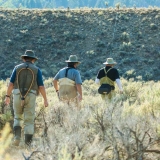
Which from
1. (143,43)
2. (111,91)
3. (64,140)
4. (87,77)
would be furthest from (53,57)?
(64,140)

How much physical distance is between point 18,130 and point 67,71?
1883 millimetres

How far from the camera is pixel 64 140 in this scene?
5.22 meters

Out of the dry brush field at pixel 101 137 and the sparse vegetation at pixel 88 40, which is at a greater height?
the sparse vegetation at pixel 88 40

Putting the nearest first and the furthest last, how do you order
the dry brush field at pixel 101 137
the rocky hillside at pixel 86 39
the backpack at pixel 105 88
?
1. the dry brush field at pixel 101 137
2. the backpack at pixel 105 88
3. the rocky hillside at pixel 86 39

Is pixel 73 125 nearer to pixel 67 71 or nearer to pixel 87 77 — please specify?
pixel 67 71

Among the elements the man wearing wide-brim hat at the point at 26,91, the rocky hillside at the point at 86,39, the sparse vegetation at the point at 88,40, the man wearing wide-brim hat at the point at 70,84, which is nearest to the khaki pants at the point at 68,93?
the man wearing wide-brim hat at the point at 70,84

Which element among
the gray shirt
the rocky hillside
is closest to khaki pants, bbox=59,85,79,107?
the gray shirt

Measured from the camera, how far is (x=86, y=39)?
116ft

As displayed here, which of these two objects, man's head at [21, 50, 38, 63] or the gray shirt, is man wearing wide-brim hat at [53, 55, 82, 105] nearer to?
the gray shirt

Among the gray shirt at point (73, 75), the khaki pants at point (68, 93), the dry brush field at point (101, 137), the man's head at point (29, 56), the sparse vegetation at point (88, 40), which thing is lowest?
Answer: the dry brush field at point (101, 137)

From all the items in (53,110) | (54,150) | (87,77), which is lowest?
(54,150)

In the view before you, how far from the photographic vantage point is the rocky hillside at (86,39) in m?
31.4

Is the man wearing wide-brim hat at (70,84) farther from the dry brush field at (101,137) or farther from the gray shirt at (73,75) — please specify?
the dry brush field at (101,137)

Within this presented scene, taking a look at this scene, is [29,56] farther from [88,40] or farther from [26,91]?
[88,40]
